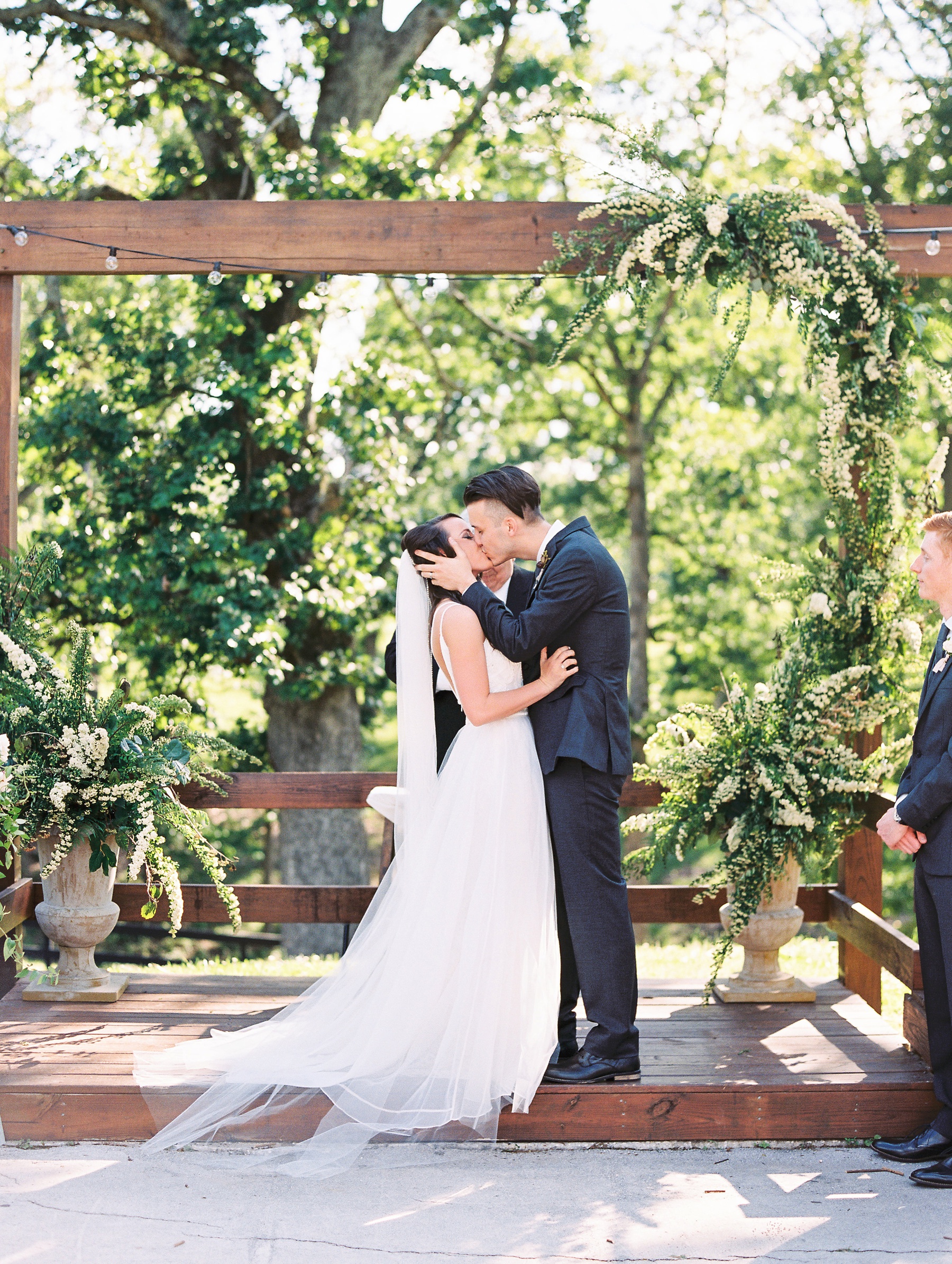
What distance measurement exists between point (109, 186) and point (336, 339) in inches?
92.2

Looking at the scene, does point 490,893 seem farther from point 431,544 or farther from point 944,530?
point 944,530

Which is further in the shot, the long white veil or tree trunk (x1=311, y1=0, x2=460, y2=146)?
tree trunk (x1=311, y1=0, x2=460, y2=146)

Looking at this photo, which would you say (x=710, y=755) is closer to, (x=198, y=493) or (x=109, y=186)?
(x=198, y=493)

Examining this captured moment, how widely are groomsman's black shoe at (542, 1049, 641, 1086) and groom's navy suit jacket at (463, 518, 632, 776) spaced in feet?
3.03

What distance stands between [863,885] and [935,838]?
5.24 ft

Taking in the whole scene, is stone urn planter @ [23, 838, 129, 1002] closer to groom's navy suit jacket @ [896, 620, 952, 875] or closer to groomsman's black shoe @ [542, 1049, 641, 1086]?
groomsman's black shoe @ [542, 1049, 641, 1086]

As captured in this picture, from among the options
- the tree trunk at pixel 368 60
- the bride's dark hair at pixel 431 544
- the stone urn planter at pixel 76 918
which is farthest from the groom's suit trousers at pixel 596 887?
the tree trunk at pixel 368 60

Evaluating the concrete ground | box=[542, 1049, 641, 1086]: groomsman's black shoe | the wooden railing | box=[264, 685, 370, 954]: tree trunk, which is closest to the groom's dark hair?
the wooden railing

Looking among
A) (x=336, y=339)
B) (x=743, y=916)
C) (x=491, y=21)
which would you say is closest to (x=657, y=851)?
(x=743, y=916)

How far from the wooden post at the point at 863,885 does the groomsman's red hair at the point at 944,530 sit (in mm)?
1490

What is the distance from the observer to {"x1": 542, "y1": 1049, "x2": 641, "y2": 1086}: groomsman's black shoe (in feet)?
12.5

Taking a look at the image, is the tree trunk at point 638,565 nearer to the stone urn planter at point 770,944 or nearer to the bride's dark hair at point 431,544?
the stone urn planter at point 770,944

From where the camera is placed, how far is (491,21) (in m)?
9.98

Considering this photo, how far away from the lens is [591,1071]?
12.5 feet
